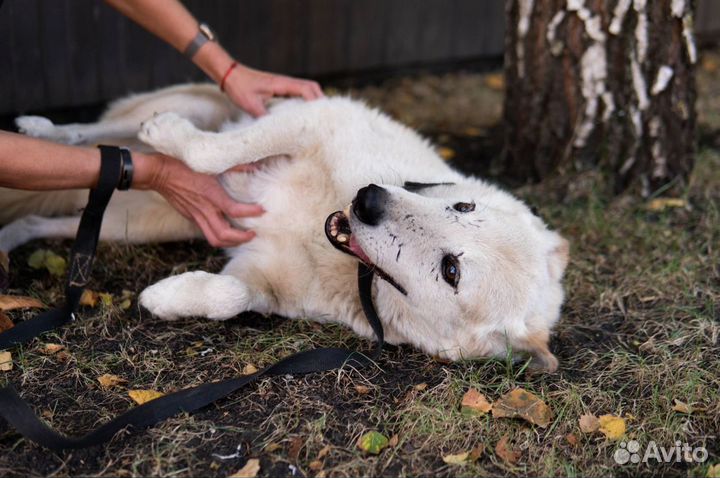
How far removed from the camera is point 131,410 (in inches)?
100

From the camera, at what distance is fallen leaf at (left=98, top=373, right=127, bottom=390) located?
111 inches

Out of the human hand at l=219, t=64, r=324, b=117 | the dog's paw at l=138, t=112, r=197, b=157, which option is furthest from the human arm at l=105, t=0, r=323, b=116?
the dog's paw at l=138, t=112, r=197, b=157

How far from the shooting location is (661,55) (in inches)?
166

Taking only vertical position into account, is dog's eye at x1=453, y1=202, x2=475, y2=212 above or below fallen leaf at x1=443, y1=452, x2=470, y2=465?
above

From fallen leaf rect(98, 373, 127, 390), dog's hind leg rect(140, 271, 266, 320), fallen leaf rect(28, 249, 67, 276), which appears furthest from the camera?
fallen leaf rect(28, 249, 67, 276)

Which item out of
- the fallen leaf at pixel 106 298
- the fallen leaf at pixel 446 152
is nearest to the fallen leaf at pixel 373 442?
the fallen leaf at pixel 106 298

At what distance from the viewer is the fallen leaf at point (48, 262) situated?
11.9 ft

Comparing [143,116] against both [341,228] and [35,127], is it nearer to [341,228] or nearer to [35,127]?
[35,127]

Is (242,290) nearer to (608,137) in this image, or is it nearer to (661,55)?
(608,137)

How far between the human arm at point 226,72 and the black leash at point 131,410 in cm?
87

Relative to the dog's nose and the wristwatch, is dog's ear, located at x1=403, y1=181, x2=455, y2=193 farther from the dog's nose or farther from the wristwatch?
the wristwatch

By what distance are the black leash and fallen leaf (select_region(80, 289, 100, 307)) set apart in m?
0.16

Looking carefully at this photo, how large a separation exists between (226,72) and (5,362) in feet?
5.73

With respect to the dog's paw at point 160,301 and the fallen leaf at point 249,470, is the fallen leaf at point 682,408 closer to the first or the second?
the fallen leaf at point 249,470
